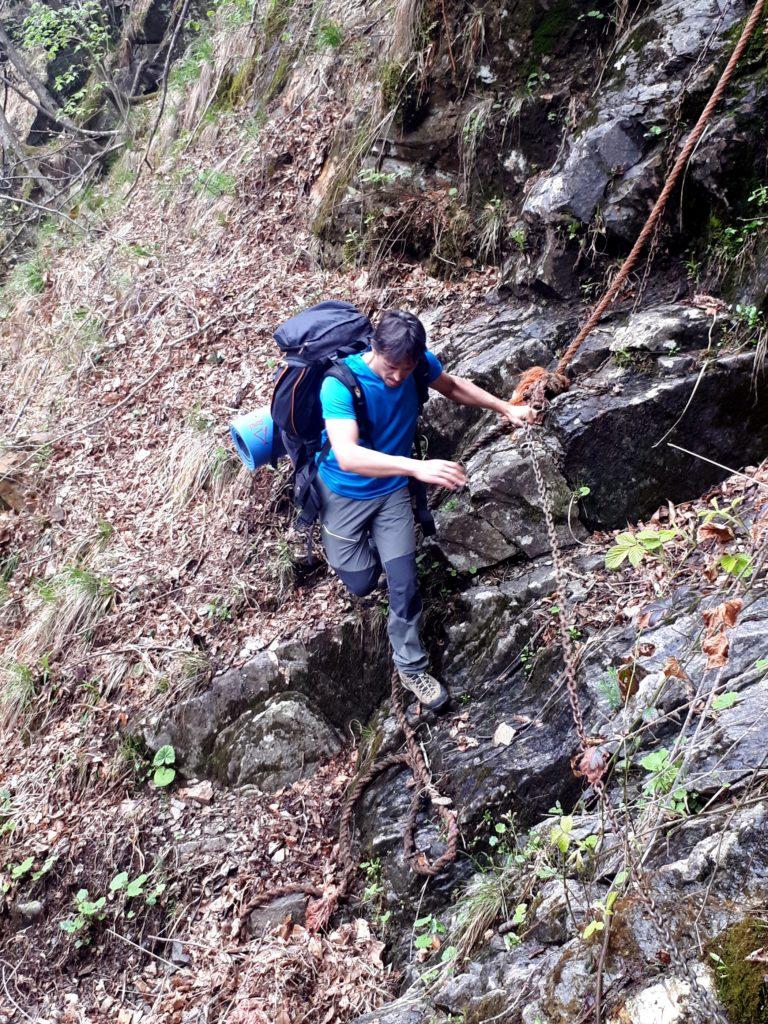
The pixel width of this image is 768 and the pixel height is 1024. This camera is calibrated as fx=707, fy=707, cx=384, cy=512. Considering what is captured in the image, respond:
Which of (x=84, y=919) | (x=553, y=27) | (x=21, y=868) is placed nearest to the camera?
(x=84, y=919)

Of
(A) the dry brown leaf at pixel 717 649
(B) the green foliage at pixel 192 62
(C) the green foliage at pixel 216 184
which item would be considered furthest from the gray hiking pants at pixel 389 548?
(B) the green foliage at pixel 192 62

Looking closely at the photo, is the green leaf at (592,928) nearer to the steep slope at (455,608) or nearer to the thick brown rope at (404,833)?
the steep slope at (455,608)

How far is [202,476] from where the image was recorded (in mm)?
6387

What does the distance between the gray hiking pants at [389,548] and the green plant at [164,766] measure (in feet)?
6.46

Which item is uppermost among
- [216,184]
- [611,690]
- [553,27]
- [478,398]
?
[553,27]

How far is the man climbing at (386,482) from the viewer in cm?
367

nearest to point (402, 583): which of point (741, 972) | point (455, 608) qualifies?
point (455, 608)

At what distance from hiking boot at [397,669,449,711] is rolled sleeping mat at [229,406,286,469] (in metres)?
1.66

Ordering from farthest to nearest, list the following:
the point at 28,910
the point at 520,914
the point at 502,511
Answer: the point at 28,910 < the point at 502,511 < the point at 520,914

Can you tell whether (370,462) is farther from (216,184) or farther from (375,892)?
(216,184)

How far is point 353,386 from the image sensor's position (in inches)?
147

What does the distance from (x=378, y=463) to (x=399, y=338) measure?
25.3 inches

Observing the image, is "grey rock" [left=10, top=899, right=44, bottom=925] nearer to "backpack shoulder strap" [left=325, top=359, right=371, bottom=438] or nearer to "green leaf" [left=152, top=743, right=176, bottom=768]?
"green leaf" [left=152, top=743, right=176, bottom=768]

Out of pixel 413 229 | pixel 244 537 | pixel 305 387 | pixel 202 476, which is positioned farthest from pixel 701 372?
pixel 202 476
